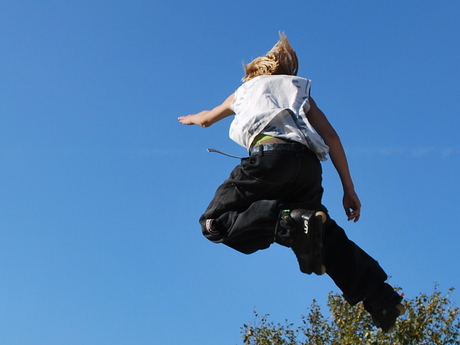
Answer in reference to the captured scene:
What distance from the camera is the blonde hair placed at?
4.22 meters

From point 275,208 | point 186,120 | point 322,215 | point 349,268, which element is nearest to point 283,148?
point 275,208

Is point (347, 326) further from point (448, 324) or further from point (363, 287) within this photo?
point (363, 287)

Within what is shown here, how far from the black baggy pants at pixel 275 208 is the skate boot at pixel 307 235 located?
142 millimetres

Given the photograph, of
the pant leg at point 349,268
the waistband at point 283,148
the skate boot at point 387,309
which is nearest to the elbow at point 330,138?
the waistband at point 283,148

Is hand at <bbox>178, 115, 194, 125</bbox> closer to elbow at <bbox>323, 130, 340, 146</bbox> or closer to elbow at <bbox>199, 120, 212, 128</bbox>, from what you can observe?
elbow at <bbox>199, 120, 212, 128</bbox>

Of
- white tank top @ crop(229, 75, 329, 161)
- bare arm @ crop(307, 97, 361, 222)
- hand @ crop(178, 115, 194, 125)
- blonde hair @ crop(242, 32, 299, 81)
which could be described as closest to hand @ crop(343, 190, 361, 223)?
bare arm @ crop(307, 97, 361, 222)

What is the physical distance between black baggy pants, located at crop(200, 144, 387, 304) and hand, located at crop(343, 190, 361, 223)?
0.14 meters

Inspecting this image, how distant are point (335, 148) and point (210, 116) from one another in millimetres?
953

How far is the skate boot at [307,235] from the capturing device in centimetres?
351

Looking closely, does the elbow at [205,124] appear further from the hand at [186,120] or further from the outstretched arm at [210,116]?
the hand at [186,120]

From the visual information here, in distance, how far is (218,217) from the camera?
4.00 meters

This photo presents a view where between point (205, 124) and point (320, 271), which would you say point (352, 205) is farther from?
point (205, 124)

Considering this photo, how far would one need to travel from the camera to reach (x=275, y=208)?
146 inches

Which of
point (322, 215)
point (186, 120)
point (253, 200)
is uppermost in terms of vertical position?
point (186, 120)
